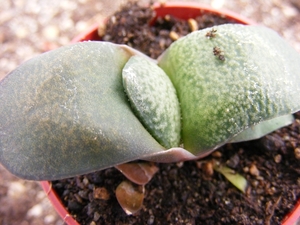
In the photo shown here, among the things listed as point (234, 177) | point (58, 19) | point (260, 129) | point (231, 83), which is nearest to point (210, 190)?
point (234, 177)

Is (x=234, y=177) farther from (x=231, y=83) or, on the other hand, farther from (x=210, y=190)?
(x=231, y=83)

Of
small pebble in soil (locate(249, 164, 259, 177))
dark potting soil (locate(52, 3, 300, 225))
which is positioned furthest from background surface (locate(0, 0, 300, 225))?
small pebble in soil (locate(249, 164, 259, 177))

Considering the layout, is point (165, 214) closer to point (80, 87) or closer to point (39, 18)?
point (80, 87)

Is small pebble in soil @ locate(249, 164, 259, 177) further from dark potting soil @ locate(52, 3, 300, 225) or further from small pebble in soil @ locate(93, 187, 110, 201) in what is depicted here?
small pebble in soil @ locate(93, 187, 110, 201)

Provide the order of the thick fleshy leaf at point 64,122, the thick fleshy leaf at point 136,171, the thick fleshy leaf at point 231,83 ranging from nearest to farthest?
the thick fleshy leaf at point 64,122, the thick fleshy leaf at point 231,83, the thick fleshy leaf at point 136,171

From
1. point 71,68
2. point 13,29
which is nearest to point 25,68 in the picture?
point 71,68

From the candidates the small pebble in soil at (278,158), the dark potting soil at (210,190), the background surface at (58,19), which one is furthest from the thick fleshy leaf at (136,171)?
the background surface at (58,19)

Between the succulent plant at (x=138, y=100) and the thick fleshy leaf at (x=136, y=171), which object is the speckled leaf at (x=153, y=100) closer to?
the succulent plant at (x=138, y=100)
